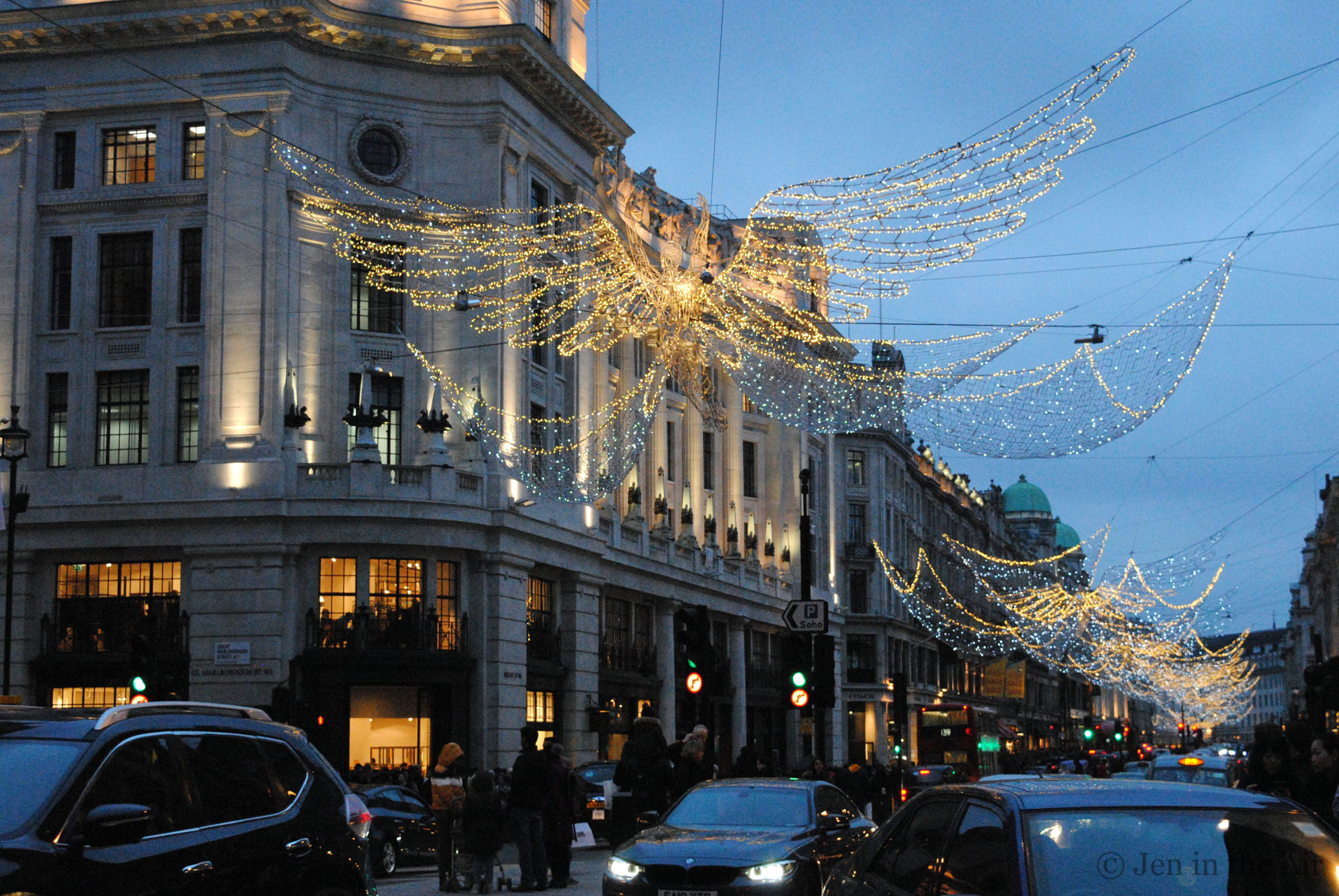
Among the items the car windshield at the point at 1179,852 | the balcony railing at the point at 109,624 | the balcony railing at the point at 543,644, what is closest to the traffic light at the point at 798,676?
the balcony railing at the point at 543,644

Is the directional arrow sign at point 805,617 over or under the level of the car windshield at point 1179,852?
over

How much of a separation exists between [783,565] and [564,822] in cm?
4608

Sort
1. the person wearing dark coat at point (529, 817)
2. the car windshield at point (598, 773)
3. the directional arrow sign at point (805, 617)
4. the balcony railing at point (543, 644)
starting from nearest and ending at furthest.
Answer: the person wearing dark coat at point (529, 817) < the directional arrow sign at point (805, 617) < the car windshield at point (598, 773) < the balcony railing at point (543, 644)

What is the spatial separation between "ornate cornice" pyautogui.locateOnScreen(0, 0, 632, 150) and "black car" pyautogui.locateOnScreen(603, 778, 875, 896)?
2910cm

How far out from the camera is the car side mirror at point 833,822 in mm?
15977

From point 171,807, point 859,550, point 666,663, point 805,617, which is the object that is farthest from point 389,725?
point 859,550

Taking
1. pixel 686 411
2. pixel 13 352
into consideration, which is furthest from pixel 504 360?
pixel 686 411

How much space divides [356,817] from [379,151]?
33567 millimetres

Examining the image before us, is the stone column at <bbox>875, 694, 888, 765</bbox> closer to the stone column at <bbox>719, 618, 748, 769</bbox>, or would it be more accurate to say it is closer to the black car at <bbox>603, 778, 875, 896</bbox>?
the stone column at <bbox>719, 618, 748, 769</bbox>

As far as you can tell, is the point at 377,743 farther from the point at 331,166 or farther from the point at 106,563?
the point at 331,166

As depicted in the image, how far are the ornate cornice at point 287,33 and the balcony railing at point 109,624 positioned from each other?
13991 mm

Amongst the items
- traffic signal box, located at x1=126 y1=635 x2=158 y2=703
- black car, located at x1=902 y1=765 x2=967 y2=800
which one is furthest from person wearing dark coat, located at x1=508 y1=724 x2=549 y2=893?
black car, located at x1=902 y1=765 x2=967 y2=800

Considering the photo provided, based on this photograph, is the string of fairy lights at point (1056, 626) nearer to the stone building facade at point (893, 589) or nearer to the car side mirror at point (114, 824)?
the stone building facade at point (893, 589)

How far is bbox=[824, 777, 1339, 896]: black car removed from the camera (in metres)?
7.08
